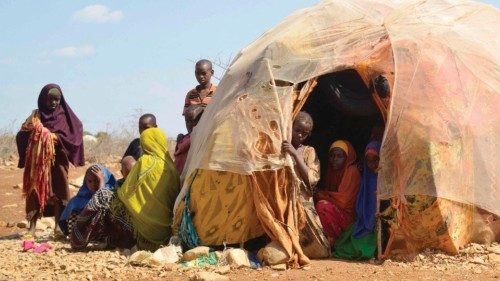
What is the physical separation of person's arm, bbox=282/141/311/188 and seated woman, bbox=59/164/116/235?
2.06 meters

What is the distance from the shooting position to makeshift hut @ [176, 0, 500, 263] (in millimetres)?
6352

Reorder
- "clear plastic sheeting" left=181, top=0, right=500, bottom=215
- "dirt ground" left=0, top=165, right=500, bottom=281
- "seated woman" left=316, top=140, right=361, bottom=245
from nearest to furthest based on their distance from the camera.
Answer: "dirt ground" left=0, top=165, right=500, bottom=281 < "clear plastic sheeting" left=181, top=0, right=500, bottom=215 < "seated woman" left=316, top=140, right=361, bottom=245

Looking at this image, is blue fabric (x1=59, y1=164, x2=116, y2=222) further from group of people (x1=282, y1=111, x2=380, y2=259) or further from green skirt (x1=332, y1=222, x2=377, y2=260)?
green skirt (x1=332, y1=222, x2=377, y2=260)

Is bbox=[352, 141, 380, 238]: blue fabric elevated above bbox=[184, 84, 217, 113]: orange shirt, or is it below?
below

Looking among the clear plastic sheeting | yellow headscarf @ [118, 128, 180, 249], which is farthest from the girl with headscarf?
the clear plastic sheeting

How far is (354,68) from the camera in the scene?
6.76 meters

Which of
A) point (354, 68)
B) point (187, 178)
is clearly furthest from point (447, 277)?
point (187, 178)

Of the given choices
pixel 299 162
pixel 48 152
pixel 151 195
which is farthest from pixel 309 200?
pixel 48 152

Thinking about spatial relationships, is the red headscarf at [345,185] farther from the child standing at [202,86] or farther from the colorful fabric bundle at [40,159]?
the colorful fabric bundle at [40,159]

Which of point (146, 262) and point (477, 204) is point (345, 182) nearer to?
point (477, 204)

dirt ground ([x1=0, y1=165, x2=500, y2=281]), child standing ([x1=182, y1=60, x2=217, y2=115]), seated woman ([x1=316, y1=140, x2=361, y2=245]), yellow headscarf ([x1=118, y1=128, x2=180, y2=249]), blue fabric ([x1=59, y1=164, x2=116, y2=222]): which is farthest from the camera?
child standing ([x1=182, y1=60, x2=217, y2=115])

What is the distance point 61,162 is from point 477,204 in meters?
4.43

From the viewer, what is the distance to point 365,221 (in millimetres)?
6645

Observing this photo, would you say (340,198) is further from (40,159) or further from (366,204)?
(40,159)
